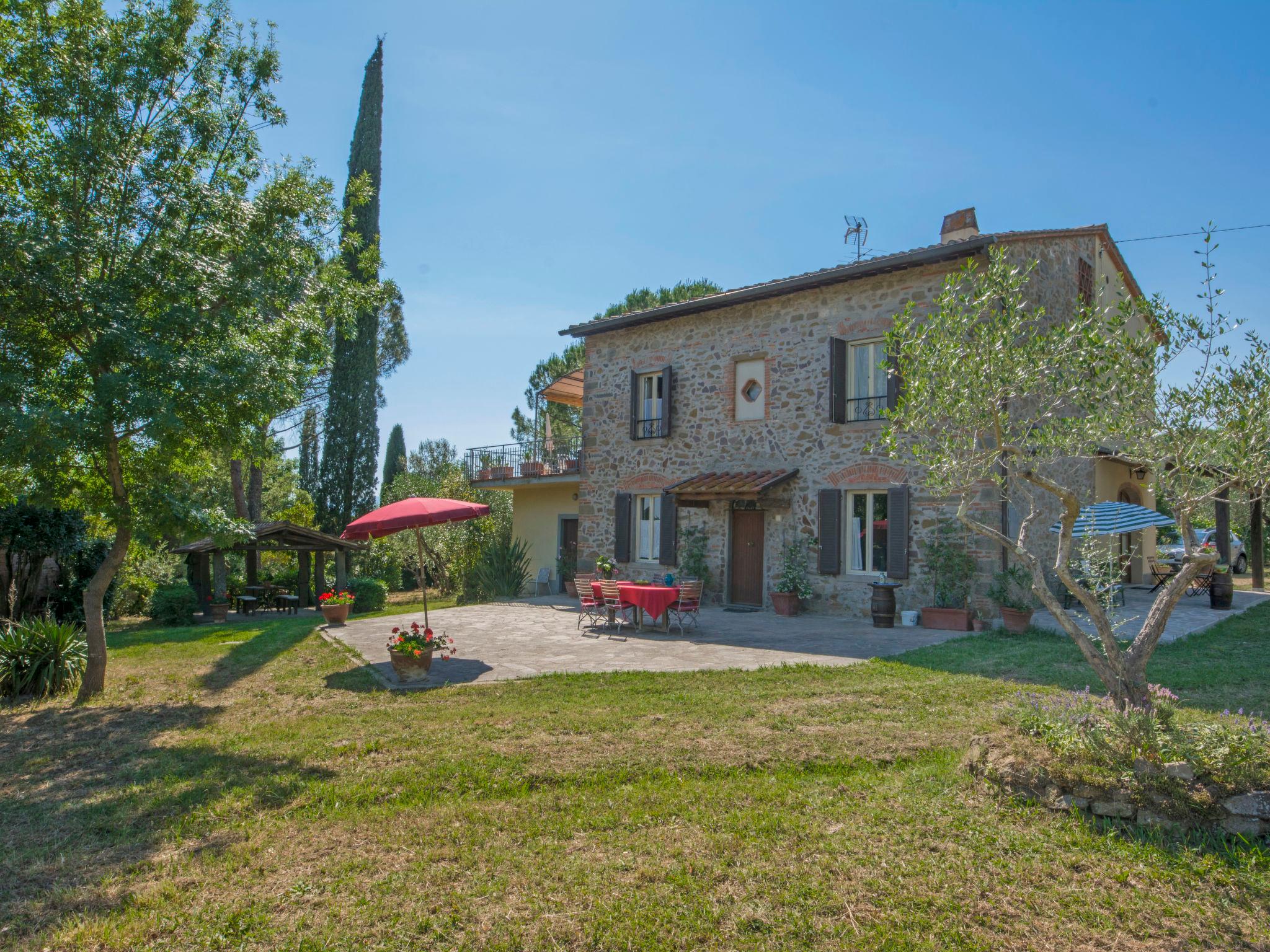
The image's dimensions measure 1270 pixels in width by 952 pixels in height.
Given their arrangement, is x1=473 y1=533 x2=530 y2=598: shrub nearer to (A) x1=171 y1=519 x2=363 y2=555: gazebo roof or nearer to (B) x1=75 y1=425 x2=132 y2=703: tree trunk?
(A) x1=171 y1=519 x2=363 y2=555: gazebo roof

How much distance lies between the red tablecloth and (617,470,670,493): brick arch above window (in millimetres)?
4404

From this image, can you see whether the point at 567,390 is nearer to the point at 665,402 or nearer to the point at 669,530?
the point at 665,402

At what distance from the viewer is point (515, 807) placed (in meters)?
4.14

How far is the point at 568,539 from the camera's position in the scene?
1891 centimetres

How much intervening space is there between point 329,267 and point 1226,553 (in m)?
18.9

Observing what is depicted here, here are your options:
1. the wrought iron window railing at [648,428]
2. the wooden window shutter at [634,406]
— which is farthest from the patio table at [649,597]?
the wooden window shutter at [634,406]

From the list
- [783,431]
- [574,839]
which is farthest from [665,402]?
[574,839]

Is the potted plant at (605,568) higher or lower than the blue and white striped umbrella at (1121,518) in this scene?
lower

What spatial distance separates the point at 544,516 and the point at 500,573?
Result: 2431mm

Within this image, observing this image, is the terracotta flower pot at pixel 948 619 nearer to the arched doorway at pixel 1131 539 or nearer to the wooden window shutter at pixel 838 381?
the wooden window shutter at pixel 838 381

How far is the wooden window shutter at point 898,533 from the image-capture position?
39.2ft

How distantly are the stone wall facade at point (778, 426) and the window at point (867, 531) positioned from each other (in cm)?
23

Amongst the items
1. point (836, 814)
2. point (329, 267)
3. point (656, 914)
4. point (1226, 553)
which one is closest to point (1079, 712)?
point (836, 814)

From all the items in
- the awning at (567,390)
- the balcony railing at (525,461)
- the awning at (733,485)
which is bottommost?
the awning at (733,485)
